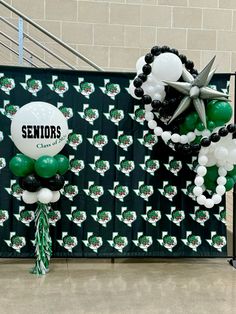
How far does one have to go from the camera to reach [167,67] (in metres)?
3.77

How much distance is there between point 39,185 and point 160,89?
1.27 m

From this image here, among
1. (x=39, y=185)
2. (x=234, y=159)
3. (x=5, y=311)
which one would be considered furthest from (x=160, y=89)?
(x=5, y=311)

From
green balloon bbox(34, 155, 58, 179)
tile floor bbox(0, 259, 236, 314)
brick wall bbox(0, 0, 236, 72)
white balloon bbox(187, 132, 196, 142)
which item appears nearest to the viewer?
tile floor bbox(0, 259, 236, 314)

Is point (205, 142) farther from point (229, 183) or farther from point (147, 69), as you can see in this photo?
point (147, 69)

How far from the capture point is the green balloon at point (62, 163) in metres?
3.73

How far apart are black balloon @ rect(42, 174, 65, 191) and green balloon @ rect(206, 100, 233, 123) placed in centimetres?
134

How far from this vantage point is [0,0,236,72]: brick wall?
6.25 m

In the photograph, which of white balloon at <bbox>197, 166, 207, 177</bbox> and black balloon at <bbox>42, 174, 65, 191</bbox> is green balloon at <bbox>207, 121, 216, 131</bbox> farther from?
black balloon at <bbox>42, 174, 65, 191</bbox>

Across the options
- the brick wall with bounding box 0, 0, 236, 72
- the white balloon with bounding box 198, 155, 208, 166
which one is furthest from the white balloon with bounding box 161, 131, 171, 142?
the brick wall with bounding box 0, 0, 236, 72

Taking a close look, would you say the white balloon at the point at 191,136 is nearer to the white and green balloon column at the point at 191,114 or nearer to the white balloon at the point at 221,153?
the white and green balloon column at the point at 191,114

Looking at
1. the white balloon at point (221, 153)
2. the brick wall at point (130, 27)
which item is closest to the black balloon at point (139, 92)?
the white balloon at point (221, 153)

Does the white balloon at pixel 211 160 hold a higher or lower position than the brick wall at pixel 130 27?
lower

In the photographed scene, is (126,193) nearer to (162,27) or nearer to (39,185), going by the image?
(39,185)

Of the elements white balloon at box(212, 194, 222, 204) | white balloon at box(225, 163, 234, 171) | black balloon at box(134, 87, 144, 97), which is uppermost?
black balloon at box(134, 87, 144, 97)
